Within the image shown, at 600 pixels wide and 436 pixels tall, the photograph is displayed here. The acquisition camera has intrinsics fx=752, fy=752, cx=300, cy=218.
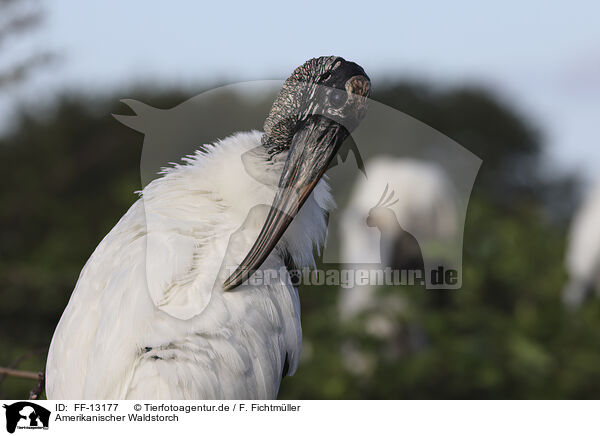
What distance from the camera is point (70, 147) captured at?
10.1 meters

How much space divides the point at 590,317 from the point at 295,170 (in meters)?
3.83

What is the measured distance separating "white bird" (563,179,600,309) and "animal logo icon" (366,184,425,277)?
132 cm

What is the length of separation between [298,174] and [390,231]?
289cm

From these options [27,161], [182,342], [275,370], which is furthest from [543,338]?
[27,161]

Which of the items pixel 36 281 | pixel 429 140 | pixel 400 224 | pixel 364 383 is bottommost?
pixel 364 383

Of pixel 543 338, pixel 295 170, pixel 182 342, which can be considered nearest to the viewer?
pixel 182 342

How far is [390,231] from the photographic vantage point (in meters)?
5.11

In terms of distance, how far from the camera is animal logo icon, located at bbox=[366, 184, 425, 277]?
15.7ft

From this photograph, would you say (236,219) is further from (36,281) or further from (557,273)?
(557,273)
